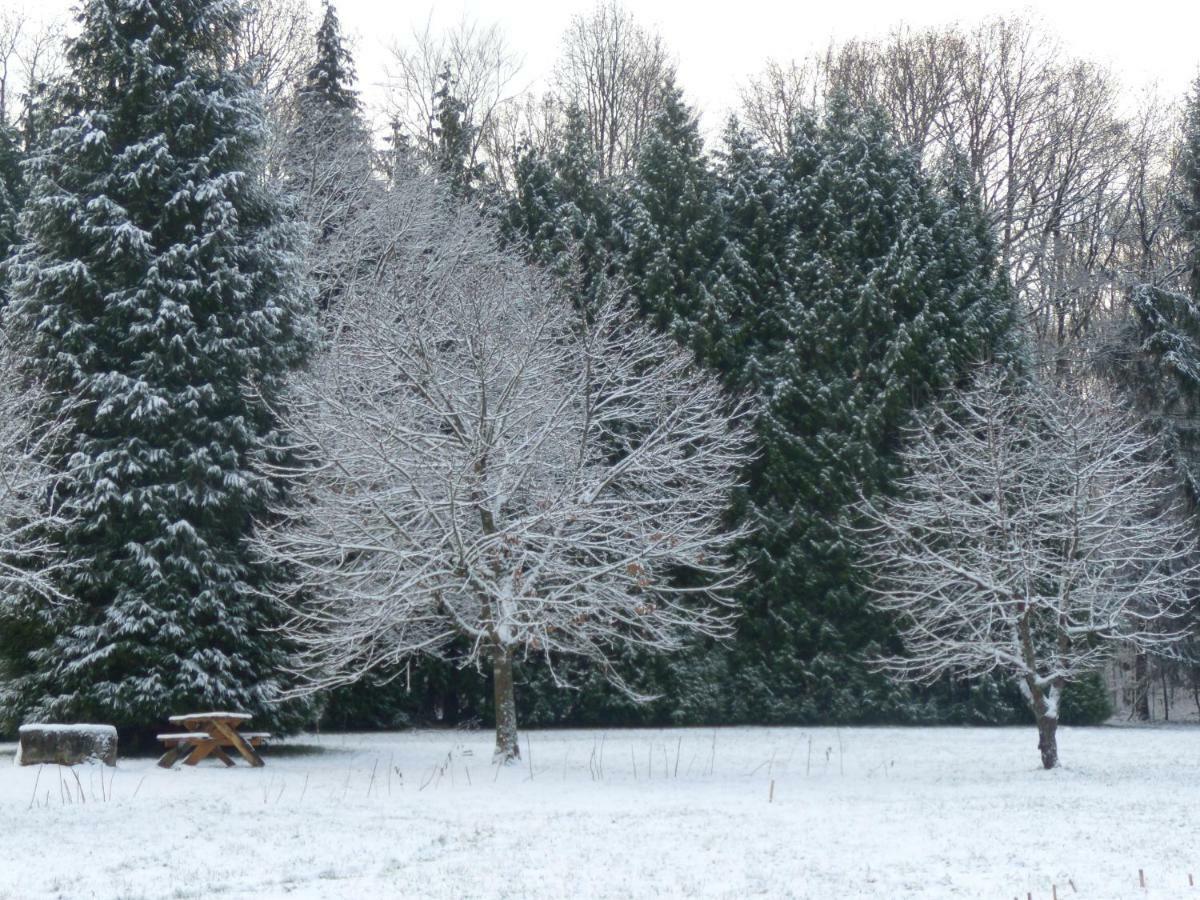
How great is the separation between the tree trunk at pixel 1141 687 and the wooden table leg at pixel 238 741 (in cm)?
1860

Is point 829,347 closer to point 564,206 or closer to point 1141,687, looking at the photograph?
point 564,206

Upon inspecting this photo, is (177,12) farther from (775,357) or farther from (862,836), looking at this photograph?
(862,836)

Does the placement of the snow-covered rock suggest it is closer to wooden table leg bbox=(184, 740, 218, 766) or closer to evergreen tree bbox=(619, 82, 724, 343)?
wooden table leg bbox=(184, 740, 218, 766)

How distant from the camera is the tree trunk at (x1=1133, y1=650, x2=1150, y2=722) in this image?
1022 inches

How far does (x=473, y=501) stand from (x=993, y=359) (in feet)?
40.0

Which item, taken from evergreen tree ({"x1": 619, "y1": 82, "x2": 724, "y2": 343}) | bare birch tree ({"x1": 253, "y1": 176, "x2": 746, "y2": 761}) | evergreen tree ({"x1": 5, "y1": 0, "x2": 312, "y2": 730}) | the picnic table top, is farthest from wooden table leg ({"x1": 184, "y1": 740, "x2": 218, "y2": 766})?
evergreen tree ({"x1": 619, "y1": 82, "x2": 724, "y2": 343})

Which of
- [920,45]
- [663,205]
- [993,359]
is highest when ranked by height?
[920,45]

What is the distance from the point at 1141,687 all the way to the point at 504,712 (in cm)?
1647

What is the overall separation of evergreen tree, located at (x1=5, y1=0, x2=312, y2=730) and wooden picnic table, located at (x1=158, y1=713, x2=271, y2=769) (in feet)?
3.48

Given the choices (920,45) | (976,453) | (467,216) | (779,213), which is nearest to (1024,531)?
(976,453)

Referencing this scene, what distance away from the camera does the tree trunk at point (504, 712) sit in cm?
1500

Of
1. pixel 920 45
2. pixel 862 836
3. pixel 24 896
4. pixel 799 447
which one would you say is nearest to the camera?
pixel 24 896

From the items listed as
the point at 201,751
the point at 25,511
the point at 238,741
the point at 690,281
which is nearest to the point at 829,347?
the point at 690,281

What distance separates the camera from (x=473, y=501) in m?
14.7
